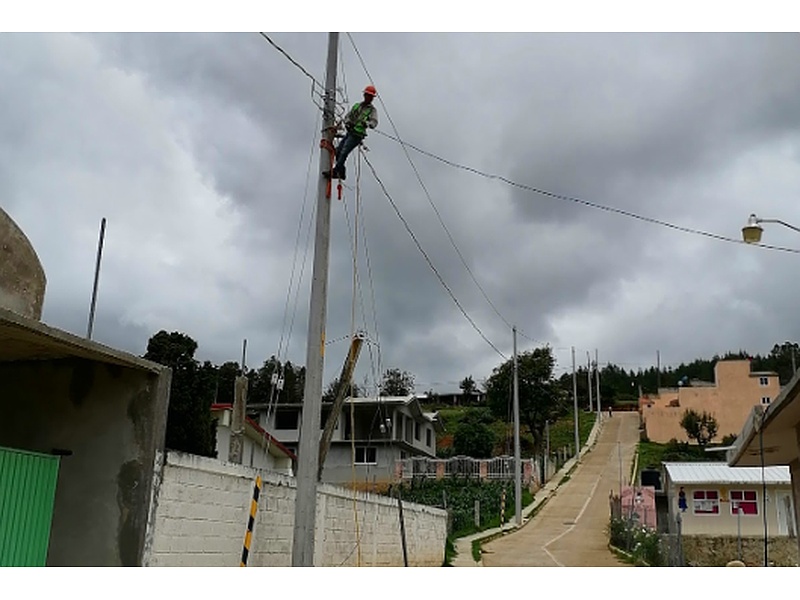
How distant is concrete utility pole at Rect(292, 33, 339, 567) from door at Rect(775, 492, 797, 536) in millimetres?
22986

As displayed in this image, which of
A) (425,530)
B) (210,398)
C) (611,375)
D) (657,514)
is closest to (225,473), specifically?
(425,530)

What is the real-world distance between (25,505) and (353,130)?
202 inches

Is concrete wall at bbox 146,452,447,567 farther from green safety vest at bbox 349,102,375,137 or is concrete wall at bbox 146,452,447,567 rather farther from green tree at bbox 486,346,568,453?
green tree at bbox 486,346,568,453

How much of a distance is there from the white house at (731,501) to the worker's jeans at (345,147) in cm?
2189

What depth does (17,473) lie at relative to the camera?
6617 millimetres

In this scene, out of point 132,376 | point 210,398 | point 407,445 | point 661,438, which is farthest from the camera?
point 661,438

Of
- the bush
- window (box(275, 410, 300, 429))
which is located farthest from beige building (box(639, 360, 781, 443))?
the bush

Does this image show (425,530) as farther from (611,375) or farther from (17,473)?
(611,375)

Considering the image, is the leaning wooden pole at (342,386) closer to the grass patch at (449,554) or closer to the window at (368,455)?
the grass patch at (449,554)

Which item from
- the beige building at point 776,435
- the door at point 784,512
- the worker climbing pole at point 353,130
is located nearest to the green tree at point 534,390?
the door at point 784,512

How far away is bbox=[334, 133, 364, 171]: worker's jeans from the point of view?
9.20 meters

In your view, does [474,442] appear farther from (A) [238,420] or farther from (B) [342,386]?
(A) [238,420]

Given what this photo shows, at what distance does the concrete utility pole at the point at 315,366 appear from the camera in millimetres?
8036

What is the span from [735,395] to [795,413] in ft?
175
